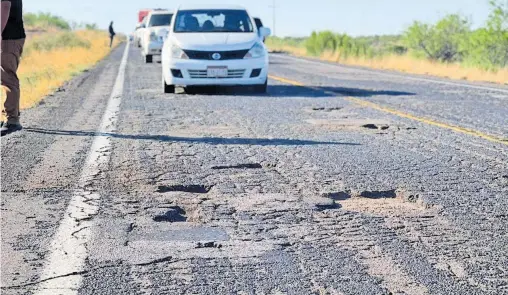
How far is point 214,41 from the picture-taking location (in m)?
15.7

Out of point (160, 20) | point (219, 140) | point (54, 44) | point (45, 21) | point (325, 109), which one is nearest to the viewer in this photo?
point (219, 140)

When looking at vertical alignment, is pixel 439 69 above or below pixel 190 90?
below

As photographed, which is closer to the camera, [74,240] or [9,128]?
[74,240]

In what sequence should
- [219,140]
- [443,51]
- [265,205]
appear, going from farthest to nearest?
1. [443,51]
2. [219,140]
3. [265,205]

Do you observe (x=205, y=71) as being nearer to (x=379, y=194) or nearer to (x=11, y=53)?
(x=11, y=53)

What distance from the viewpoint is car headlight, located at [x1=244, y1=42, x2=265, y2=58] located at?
1574cm

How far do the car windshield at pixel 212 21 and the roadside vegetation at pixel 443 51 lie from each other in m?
7.78

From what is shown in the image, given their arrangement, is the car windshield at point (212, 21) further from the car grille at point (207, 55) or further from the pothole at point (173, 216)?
the pothole at point (173, 216)

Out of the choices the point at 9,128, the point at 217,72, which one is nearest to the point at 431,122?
the point at 9,128

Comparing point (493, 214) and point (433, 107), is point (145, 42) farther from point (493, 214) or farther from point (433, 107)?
point (493, 214)

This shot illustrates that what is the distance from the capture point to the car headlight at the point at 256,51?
15.7 meters

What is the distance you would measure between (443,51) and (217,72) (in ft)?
108

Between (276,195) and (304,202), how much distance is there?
302mm

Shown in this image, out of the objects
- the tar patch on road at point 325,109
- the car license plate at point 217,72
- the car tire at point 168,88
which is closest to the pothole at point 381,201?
the tar patch on road at point 325,109
